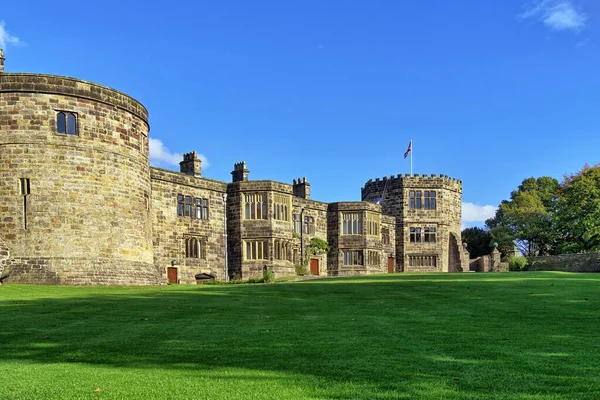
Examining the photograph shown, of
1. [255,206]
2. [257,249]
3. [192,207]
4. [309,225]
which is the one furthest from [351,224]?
[192,207]

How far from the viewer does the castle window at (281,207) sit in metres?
44.0

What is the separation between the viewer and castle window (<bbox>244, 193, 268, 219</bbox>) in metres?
43.5

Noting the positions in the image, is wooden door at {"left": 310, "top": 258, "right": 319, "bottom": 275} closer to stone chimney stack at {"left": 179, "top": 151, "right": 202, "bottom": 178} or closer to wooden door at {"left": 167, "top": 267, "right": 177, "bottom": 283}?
stone chimney stack at {"left": 179, "top": 151, "right": 202, "bottom": 178}

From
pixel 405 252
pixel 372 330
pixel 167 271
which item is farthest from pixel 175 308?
pixel 405 252

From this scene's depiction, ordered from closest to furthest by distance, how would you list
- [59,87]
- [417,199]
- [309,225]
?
[59,87]
[309,225]
[417,199]

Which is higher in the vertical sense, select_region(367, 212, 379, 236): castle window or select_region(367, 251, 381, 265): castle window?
select_region(367, 212, 379, 236): castle window

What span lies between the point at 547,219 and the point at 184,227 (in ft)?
148

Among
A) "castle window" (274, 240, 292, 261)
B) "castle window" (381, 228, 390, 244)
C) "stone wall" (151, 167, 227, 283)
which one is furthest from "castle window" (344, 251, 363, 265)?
"stone wall" (151, 167, 227, 283)

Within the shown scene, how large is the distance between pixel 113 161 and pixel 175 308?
1617cm

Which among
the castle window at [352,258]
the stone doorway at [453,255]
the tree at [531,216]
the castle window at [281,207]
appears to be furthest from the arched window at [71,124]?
the tree at [531,216]

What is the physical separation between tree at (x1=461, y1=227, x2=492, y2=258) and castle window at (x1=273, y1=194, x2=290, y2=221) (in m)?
41.9

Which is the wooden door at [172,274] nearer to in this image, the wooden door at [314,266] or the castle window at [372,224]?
the wooden door at [314,266]

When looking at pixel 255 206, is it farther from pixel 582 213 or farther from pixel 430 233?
pixel 582 213

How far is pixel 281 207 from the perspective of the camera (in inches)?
1754
